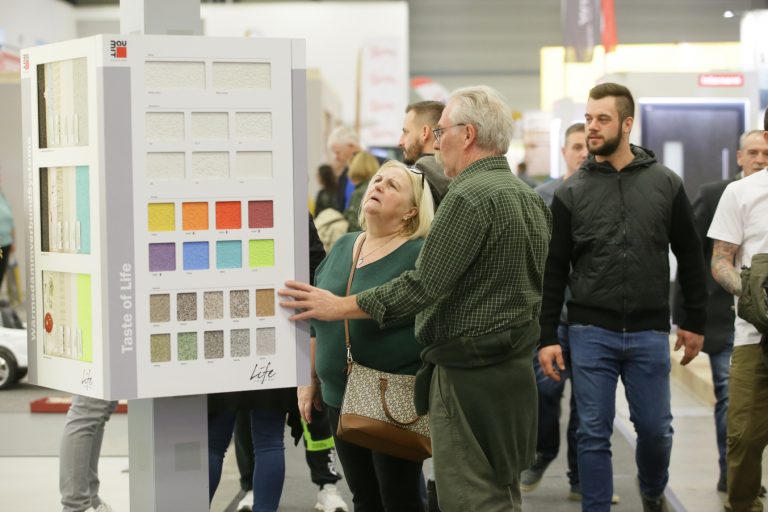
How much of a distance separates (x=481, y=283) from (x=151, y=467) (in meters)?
0.93

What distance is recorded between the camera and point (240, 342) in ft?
7.69

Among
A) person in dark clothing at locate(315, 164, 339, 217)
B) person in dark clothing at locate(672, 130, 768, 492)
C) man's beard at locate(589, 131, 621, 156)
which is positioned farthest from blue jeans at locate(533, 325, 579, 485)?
person in dark clothing at locate(315, 164, 339, 217)

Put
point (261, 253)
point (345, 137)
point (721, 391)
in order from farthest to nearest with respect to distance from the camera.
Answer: point (345, 137), point (721, 391), point (261, 253)

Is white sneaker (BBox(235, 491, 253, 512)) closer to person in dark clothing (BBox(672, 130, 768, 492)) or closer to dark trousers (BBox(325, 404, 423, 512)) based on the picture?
dark trousers (BBox(325, 404, 423, 512))

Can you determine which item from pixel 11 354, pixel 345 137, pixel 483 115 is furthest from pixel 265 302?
pixel 11 354

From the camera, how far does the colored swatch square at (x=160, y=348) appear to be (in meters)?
2.27

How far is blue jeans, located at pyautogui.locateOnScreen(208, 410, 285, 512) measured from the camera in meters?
3.52

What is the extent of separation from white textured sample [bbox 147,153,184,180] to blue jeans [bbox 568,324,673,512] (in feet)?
6.22

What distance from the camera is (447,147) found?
2.76 metres

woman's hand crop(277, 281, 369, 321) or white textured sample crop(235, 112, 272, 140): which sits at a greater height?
white textured sample crop(235, 112, 272, 140)

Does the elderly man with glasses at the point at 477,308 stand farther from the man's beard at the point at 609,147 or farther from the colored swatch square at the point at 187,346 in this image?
the man's beard at the point at 609,147

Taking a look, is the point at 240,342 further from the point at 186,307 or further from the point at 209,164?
the point at 209,164

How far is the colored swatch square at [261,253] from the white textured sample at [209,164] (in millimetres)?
175

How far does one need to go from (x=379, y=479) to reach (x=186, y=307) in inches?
38.5
